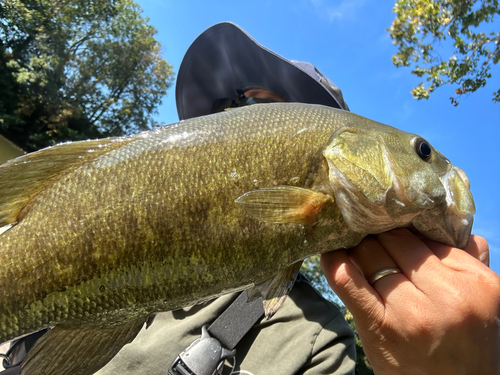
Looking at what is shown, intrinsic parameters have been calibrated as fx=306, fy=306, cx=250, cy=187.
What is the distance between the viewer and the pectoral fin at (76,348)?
1303mm

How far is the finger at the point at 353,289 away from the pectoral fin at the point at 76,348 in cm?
90

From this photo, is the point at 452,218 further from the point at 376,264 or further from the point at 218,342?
the point at 218,342

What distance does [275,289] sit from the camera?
4.83ft

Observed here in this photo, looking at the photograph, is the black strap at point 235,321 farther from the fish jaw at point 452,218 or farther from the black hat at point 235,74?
the black hat at point 235,74

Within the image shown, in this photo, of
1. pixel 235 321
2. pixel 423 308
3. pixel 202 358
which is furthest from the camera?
pixel 235 321

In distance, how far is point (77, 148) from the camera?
56.2 inches

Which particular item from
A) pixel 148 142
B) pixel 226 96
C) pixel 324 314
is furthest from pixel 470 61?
pixel 148 142

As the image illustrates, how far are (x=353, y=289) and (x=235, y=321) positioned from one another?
1.26 meters

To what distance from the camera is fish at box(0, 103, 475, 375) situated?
4.11 ft

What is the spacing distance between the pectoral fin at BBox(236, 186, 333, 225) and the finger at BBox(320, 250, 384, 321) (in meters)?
0.27

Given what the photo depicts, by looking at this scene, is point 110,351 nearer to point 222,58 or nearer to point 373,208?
point 373,208

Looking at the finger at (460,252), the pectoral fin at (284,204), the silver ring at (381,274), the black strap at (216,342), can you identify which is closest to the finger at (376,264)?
the silver ring at (381,274)

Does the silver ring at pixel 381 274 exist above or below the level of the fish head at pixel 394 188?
below

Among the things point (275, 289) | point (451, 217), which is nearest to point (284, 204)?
point (275, 289)
